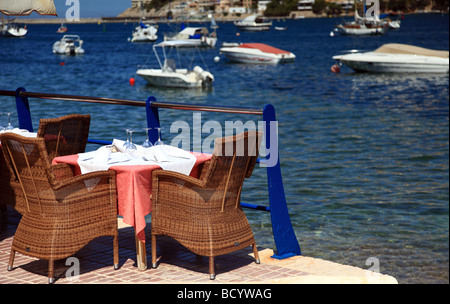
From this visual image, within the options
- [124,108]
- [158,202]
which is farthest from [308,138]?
[158,202]

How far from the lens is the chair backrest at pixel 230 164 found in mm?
4844

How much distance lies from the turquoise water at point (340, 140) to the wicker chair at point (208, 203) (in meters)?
4.34

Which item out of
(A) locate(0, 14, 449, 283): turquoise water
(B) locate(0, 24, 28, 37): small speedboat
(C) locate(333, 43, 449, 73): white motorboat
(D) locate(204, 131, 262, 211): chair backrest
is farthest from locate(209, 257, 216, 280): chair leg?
(B) locate(0, 24, 28, 37): small speedboat

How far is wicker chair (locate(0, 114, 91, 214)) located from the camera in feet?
19.0

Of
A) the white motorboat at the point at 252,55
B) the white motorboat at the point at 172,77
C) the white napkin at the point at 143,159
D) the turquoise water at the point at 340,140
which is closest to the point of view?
the white napkin at the point at 143,159

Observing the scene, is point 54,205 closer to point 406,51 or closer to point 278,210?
point 278,210

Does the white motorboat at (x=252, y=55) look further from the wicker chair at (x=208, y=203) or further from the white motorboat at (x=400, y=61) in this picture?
the wicker chair at (x=208, y=203)

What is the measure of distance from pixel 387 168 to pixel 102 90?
26.5 metres

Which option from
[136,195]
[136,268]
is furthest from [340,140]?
[136,195]

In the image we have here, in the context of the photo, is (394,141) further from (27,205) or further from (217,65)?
(217,65)

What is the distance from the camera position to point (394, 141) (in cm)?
2445

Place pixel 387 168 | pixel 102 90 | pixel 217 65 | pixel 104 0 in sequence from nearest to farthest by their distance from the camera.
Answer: pixel 104 0
pixel 387 168
pixel 102 90
pixel 217 65

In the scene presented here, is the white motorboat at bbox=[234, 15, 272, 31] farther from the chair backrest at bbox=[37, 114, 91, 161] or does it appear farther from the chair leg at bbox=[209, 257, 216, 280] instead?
the chair leg at bbox=[209, 257, 216, 280]

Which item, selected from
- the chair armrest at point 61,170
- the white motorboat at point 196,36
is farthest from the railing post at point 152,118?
the white motorboat at point 196,36
